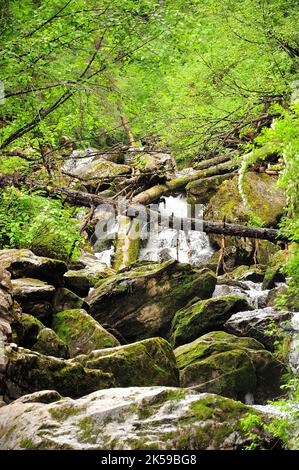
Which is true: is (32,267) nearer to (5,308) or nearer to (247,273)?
(5,308)

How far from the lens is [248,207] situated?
17594 millimetres

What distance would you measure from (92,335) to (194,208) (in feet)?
34.9

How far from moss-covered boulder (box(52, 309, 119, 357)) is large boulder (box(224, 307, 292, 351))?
3.03 m

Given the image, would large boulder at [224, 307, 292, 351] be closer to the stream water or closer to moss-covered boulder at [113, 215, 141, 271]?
the stream water

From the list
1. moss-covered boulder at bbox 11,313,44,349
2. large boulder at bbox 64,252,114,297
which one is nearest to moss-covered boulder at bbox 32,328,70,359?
moss-covered boulder at bbox 11,313,44,349

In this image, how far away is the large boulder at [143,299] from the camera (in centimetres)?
1352

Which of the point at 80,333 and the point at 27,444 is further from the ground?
the point at 27,444

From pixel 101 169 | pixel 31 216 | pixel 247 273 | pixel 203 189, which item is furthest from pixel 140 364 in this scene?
pixel 101 169

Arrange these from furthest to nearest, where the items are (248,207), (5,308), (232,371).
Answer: (248,207) < (232,371) < (5,308)

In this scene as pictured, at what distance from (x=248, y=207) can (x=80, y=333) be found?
8.38 metres

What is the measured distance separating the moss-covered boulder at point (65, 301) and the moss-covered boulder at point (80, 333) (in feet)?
1.50

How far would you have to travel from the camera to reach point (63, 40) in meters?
8.13

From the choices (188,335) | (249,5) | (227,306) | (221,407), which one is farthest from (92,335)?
(249,5)

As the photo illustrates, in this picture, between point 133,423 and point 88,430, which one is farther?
point 133,423
